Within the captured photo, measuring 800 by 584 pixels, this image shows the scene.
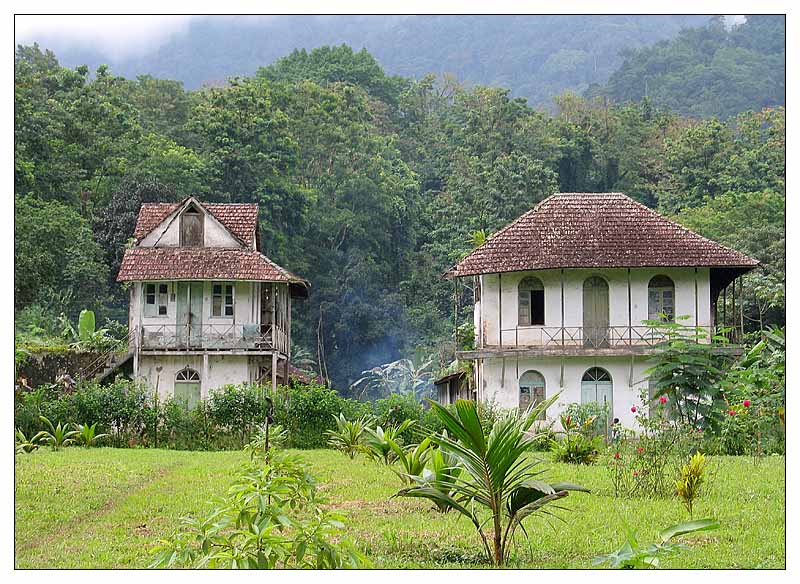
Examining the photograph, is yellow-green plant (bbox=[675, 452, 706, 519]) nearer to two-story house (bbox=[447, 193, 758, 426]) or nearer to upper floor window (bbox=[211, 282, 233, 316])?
two-story house (bbox=[447, 193, 758, 426])

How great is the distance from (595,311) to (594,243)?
1580mm

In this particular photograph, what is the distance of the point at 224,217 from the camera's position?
91.2 ft

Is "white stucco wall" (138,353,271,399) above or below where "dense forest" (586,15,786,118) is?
below

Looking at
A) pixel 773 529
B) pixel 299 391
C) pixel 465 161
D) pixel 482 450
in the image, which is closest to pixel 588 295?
pixel 299 391

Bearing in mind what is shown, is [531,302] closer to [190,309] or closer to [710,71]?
[190,309]

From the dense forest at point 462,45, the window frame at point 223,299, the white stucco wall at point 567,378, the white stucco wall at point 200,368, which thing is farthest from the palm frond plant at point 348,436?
the dense forest at point 462,45

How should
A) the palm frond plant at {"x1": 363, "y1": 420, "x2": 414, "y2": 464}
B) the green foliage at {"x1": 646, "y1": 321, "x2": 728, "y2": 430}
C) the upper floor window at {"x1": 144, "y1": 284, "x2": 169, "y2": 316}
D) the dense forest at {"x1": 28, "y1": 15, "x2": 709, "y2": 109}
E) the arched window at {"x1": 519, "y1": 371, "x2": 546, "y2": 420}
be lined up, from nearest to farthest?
the green foliage at {"x1": 646, "y1": 321, "x2": 728, "y2": 430} < the palm frond plant at {"x1": 363, "y1": 420, "x2": 414, "y2": 464} < the arched window at {"x1": 519, "y1": 371, "x2": 546, "y2": 420} < the upper floor window at {"x1": 144, "y1": 284, "x2": 169, "y2": 316} < the dense forest at {"x1": 28, "y1": 15, "x2": 709, "y2": 109}

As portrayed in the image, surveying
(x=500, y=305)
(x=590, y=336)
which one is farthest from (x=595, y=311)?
(x=500, y=305)

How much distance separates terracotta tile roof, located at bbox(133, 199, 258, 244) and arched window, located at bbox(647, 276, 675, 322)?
10.5 metres

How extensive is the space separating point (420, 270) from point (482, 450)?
1259 inches

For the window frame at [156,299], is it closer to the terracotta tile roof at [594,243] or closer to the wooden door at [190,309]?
the wooden door at [190,309]

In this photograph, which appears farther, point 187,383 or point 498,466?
point 187,383

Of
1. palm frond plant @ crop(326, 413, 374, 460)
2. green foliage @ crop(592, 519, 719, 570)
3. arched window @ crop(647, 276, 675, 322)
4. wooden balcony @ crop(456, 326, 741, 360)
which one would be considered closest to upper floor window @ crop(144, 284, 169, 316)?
wooden balcony @ crop(456, 326, 741, 360)

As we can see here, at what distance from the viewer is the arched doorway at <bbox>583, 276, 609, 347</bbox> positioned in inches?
933
